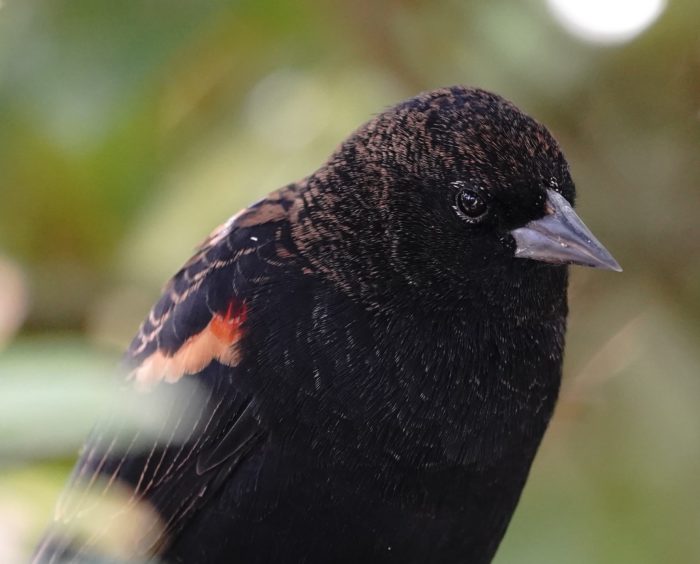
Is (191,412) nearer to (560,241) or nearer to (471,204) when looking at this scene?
(471,204)

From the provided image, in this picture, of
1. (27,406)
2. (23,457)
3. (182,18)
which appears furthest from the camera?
(182,18)

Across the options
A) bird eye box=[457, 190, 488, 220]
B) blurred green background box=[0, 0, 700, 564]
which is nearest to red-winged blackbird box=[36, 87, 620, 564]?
bird eye box=[457, 190, 488, 220]

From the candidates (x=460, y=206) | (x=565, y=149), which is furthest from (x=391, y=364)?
(x=565, y=149)

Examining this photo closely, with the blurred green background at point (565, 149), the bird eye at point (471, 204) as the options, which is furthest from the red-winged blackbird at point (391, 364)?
the blurred green background at point (565, 149)

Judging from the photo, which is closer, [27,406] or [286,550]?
[27,406]

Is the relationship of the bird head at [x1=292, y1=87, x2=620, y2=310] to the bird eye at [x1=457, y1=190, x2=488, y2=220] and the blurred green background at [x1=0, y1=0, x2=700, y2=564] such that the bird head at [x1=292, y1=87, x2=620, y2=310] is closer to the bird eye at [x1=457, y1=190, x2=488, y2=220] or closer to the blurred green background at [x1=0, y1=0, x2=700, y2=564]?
the bird eye at [x1=457, y1=190, x2=488, y2=220]

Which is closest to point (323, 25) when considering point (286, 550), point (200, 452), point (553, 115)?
point (553, 115)

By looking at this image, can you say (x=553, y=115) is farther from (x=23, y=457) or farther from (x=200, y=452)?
(x=23, y=457)
